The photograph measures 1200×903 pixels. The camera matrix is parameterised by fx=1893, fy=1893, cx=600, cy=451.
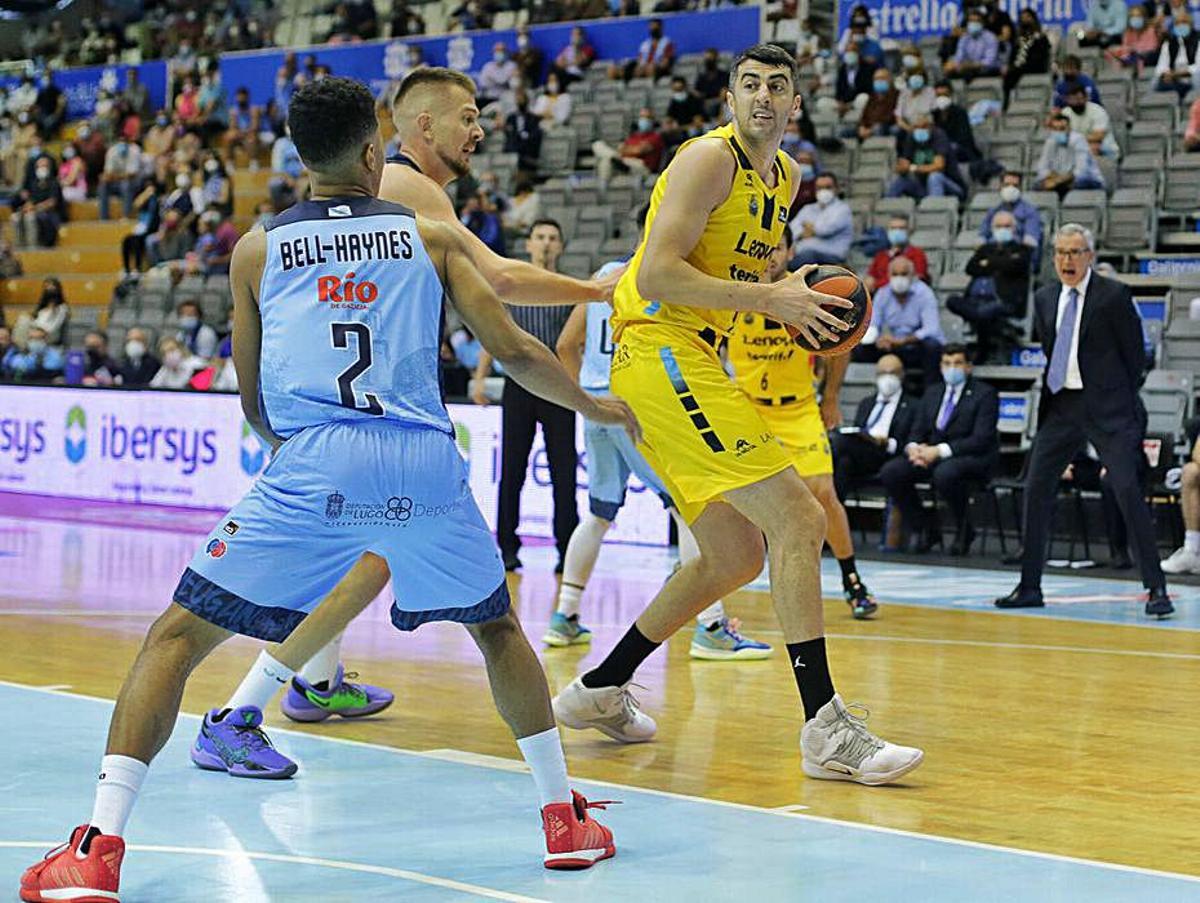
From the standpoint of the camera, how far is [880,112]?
1892cm

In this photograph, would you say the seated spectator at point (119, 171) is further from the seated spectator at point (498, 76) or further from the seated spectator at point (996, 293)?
the seated spectator at point (996, 293)

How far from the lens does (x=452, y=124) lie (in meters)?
5.95

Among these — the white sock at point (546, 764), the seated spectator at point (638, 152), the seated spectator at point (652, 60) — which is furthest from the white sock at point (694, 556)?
the seated spectator at point (652, 60)

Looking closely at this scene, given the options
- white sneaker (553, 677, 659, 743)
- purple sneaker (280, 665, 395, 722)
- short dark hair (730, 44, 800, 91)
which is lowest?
purple sneaker (280, 665, 395, 722)

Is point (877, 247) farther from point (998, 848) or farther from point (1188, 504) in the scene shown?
point (998, 848)

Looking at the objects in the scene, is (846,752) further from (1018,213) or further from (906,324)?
(1018,213)

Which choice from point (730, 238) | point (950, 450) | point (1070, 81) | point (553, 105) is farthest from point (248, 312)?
point (553, 105)

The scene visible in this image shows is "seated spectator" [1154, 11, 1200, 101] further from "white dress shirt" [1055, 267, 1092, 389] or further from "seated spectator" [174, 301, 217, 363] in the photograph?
"seated spectator" [174, 301, 217, 363]

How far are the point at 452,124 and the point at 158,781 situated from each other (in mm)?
2192

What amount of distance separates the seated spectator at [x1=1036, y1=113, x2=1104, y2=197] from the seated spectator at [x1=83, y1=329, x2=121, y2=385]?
367 inches

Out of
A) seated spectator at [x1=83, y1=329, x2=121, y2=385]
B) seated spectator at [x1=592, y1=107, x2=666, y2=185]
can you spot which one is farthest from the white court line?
seated spectator at [x1=592, y1=107, x2=666, y2=185]

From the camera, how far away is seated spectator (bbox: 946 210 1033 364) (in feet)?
50.8

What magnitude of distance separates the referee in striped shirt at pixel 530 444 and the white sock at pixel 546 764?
713 centimetres

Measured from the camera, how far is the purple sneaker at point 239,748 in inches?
217
